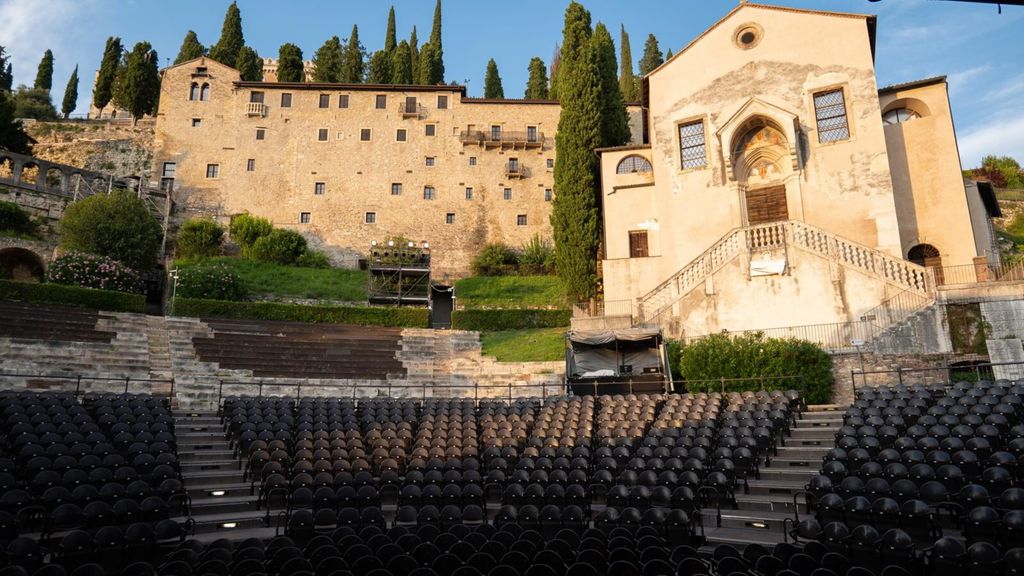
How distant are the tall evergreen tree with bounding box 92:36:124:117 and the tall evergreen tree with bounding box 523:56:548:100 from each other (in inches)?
1574

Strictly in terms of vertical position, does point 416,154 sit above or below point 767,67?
above

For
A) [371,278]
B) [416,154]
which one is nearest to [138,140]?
[416,154]

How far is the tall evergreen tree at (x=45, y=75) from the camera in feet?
255

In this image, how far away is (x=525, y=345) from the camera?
27.6 metres

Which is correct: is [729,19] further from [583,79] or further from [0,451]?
[0,451]

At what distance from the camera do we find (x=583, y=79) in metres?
33.6

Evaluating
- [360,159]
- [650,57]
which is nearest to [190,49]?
[360,159]

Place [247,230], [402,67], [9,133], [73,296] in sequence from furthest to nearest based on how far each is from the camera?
[402,67], [9,133], [247,230], [73,296]

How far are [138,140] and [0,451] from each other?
4888cm

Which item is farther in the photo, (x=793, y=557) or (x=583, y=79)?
(x=583, y=79)

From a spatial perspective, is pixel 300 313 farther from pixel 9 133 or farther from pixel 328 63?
pixel 328 63

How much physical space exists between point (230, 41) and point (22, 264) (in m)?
31.2

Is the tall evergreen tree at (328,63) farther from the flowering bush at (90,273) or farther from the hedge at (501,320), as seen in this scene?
the hedge at (501,320)

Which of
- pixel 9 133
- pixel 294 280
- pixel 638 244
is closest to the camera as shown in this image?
pixel 638 244
